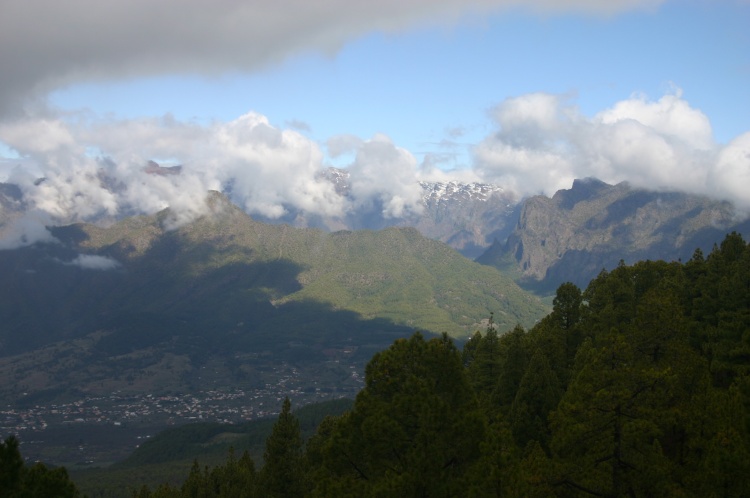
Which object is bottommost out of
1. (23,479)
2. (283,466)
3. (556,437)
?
(283,466)

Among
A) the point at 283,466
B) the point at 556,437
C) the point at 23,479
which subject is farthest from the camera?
the point at 283,466

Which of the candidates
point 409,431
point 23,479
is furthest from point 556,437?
point 23,479

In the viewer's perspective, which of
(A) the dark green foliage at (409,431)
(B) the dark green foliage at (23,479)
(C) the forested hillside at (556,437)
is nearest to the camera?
(B) the dark green foliage at (23,479)

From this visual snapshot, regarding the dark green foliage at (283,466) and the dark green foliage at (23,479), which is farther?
the dark green foliage at (283,466)

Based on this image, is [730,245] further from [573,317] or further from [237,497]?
[237,497]

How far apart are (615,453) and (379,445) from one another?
10.6m

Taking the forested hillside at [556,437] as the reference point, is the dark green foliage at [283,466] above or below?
below

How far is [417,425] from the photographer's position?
28.6m

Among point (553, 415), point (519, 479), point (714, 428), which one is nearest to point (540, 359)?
point (553, 415)

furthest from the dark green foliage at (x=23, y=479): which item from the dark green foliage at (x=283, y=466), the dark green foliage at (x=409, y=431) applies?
the dark green foliage at (x=283, y=466)

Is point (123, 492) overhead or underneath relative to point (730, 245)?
underneath

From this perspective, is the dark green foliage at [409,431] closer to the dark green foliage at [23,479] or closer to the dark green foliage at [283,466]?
the dark green foliage at [23,479]

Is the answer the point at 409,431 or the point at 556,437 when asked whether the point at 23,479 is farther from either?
the point at 556,437

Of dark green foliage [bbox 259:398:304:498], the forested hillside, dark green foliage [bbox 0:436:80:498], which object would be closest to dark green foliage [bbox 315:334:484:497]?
the forested hillside
